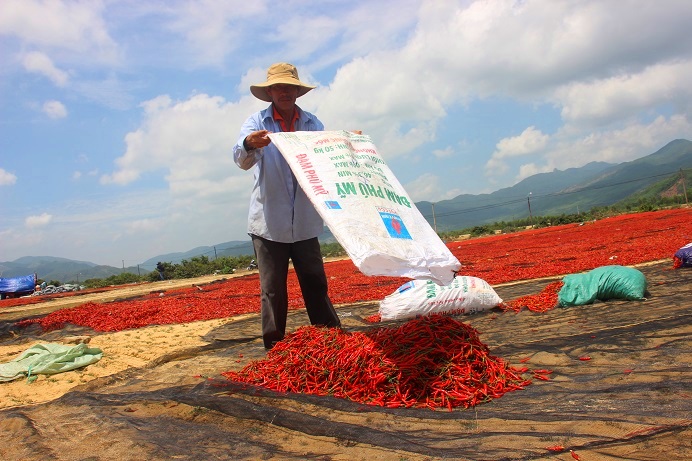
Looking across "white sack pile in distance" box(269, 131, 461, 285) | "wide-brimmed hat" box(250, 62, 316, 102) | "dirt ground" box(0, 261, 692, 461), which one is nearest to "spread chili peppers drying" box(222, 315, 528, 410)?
"dirt ground" box(0, 261, 692, 461)

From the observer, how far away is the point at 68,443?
101 inches

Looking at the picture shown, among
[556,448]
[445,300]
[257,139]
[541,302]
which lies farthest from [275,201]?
[541,302]

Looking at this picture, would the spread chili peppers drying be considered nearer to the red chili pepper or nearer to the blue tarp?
the red chili pepper

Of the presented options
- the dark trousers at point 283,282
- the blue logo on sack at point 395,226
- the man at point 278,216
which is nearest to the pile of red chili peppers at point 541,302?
the dark trousers at point 283,282

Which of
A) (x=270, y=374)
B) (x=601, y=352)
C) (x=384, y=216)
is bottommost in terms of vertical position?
(x=601, y=352)

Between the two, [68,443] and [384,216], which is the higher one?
[384,216]

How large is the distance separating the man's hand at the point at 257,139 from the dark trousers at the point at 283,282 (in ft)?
2.70

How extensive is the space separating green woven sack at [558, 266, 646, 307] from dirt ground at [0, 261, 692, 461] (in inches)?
32.4

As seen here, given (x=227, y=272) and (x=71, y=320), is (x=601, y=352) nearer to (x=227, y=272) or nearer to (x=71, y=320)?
(x=71, y=320)

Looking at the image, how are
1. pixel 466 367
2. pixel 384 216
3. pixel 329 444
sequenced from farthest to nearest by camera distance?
pixel 384 216 < pixel 466 367 < pixel 329 444

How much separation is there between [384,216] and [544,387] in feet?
4.74

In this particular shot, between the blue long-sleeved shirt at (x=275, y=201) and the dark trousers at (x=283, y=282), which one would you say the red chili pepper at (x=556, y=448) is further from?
the blue long-sleeved shirt at (x=275, y=201)

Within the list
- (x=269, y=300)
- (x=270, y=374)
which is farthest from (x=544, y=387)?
(x=269, y=300)

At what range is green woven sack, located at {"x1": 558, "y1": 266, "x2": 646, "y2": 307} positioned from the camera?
529 centimetres
